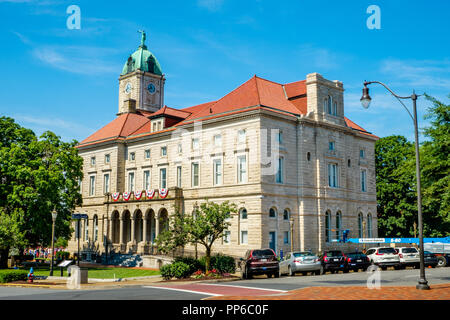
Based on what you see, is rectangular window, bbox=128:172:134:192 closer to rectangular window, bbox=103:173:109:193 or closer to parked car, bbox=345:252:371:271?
rectangular window, bbox=103:173:109:193

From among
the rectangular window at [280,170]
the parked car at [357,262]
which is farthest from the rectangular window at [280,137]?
the parked car at [357,262]

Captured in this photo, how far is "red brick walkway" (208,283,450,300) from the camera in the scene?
→ 16188 mm

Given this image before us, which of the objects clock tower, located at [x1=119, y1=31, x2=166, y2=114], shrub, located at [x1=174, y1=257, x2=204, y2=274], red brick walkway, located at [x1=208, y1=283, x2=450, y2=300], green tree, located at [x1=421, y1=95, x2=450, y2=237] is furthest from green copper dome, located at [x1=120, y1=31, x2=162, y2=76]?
red brick walkway, located at [x1=208, y1=283, x2=450, y2=300]

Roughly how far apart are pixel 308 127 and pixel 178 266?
22.5 meters

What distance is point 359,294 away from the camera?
17.1m

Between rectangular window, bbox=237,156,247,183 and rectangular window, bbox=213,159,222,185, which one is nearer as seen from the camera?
rectangular window, bbox=237,156,247,183

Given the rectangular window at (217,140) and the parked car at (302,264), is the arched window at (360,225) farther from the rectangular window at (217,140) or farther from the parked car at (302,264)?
the parked car at (302,264)

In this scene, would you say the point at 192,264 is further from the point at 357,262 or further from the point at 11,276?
the point at 357,262

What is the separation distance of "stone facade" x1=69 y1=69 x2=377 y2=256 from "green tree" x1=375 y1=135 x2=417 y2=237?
300 inches

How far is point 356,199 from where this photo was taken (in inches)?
2073

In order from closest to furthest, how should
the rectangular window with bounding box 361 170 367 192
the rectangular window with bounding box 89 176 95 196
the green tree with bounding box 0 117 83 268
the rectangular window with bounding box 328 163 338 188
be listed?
the green tree with bounding box 0 117 83 268
the rectangular window with bounding box 328 163 338 188
the rectangular window with bounding box 361 170 367 192
the rectangular window with bounding box 89 176 95 196

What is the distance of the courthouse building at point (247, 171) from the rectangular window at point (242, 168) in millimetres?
92

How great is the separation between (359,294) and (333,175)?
33.4 meters

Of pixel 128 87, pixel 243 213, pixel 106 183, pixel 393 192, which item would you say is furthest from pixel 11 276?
pixel 128 87
